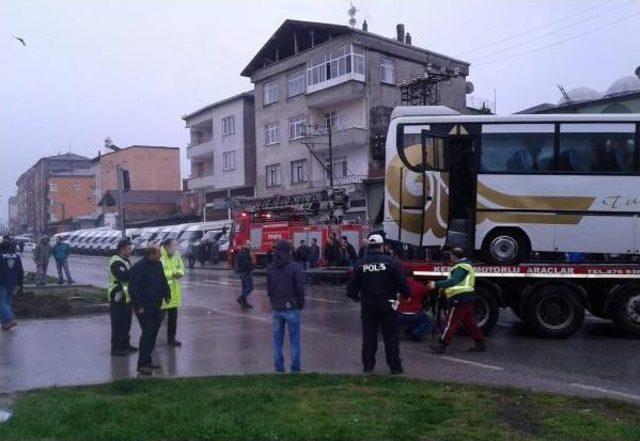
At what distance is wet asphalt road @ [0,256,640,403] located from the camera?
9.18 meters

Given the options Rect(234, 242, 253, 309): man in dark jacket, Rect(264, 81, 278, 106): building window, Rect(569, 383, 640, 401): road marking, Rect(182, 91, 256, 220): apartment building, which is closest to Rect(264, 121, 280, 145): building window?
Rect(264, 81, 278, 106): building window

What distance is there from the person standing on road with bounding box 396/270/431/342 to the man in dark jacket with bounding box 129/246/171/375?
14.1 feet

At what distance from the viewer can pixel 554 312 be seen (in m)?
12.7

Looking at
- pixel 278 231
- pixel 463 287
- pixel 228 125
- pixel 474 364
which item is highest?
pixel 228 125

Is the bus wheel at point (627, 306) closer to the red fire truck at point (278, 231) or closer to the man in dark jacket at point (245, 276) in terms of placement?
the man in dark jacket at point (245, 276)

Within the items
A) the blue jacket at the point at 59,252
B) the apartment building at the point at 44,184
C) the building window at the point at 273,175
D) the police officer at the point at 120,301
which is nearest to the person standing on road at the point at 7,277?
the police officer at the point at 120,301

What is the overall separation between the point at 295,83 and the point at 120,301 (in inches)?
1585

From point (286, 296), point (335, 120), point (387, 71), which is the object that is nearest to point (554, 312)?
point (286, 296)

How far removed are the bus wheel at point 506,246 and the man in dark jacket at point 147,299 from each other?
6118mm

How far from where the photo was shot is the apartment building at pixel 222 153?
56.2m

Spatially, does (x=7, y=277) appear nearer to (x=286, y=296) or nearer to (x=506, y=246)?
(x=286, y=296)

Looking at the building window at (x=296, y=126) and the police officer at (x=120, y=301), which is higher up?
the building window at (x=296, y=126)

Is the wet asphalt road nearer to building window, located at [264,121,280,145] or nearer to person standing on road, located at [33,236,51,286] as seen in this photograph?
person standing on road, located at [33,236,51,286]

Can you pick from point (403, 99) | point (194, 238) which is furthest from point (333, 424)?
point (194, 238)
